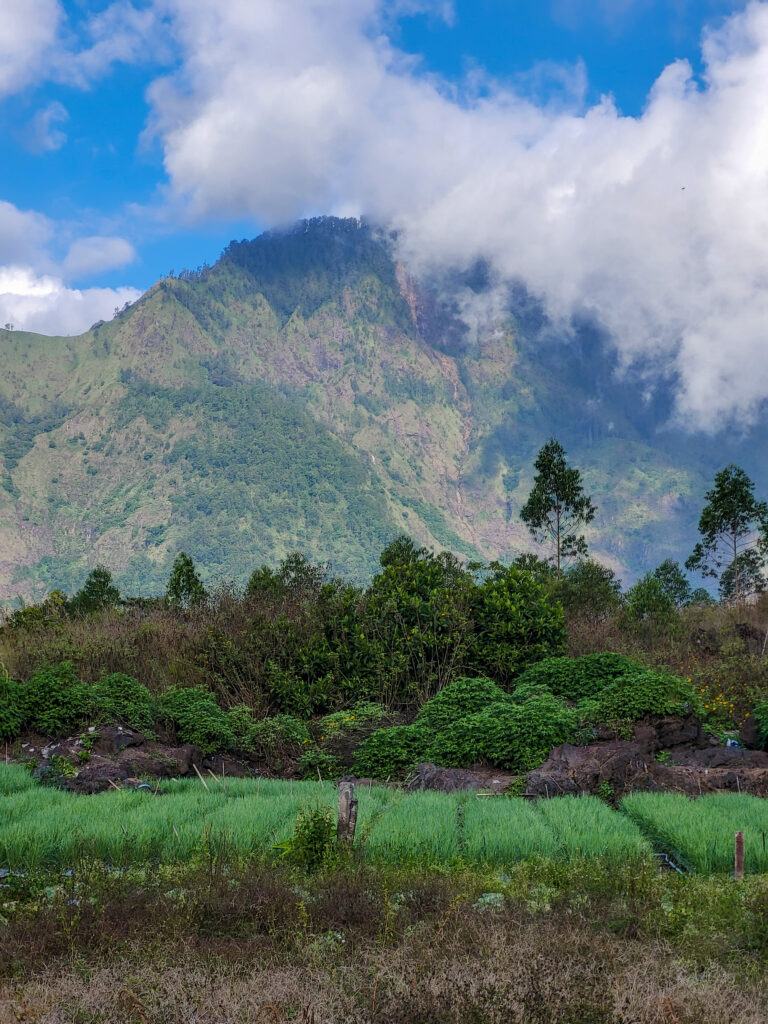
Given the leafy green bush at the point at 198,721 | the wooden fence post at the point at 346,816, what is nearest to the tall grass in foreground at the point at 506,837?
the wooden fence post at the point at 346,816

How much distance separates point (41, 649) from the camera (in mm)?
14797

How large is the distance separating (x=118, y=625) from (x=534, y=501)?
2084cm

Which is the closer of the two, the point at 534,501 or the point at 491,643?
the point at 491,643

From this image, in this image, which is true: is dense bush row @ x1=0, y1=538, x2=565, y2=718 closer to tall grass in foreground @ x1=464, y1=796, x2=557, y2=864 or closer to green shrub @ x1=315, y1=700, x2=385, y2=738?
green shrub @ x1=315, y1=700, x2=385, y2=738

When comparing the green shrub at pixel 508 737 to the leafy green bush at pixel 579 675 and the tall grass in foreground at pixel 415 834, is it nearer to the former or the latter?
the leafy green bush at pixel 579 675

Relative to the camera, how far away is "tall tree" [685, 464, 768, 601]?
116 feet

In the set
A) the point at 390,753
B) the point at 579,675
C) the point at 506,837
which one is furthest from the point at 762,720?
the point at 506,837

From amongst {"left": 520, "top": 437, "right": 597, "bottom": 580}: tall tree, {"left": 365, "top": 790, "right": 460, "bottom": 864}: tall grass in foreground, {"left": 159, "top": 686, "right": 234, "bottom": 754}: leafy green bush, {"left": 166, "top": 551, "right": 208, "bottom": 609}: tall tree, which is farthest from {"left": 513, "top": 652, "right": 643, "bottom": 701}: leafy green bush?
{"left": 520, "top": 437, "right": 597, "bottom": 580}: tall tree

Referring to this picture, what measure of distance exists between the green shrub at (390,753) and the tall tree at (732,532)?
23226mm

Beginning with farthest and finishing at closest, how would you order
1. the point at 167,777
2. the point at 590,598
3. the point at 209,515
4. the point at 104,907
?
the point at 209,515
the point at 590,598
the point at 167,777
the point at 104,907

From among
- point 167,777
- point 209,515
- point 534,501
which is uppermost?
point 209,515

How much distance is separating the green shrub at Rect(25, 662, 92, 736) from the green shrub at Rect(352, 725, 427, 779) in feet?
14.0

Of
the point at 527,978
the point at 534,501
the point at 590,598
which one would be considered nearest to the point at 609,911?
the point at 527,978

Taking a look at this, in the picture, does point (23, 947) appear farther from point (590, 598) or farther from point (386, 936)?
point (590, 598)
